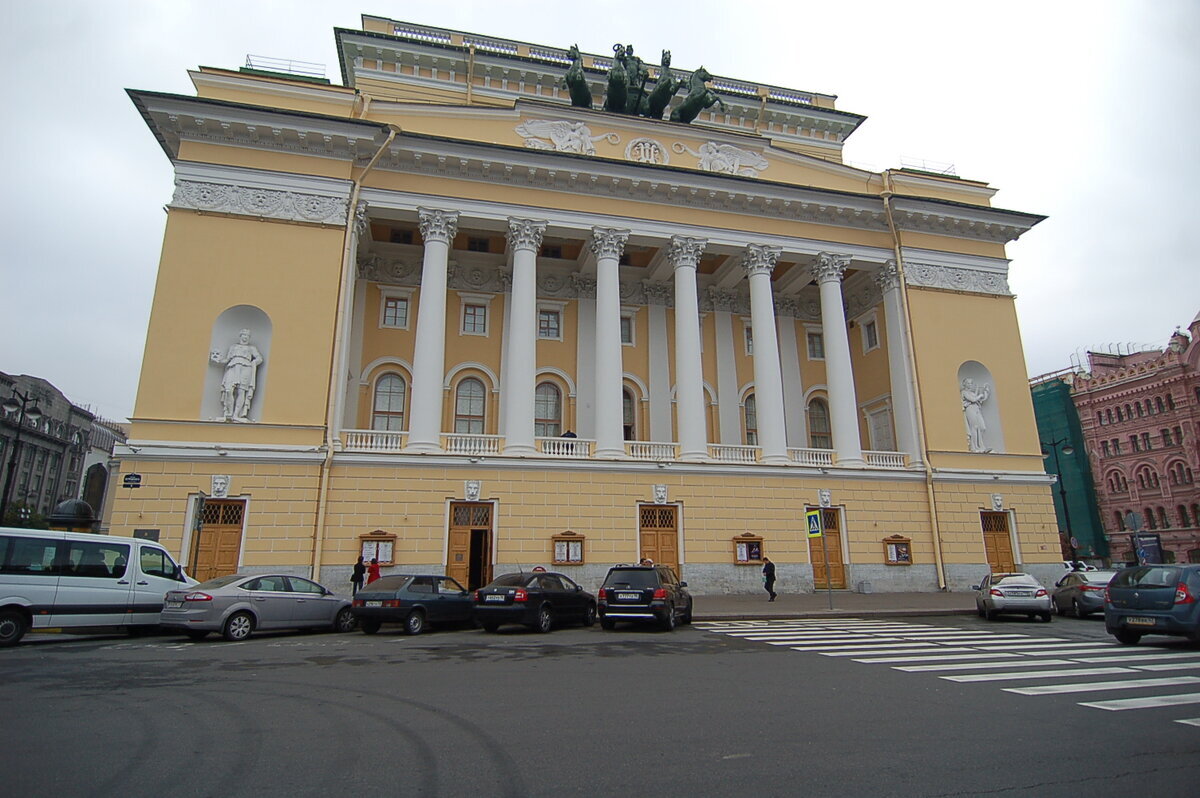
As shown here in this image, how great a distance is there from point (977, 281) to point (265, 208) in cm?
2618

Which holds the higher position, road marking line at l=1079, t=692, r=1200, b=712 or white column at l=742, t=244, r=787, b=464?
white column at l=742, t=244, r=787, b=464

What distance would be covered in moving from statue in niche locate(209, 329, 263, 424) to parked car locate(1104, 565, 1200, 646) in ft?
68.9

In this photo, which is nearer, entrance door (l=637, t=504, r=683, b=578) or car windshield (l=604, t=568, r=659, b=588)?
car windshield (l=604, t=568, r=659, b=588)

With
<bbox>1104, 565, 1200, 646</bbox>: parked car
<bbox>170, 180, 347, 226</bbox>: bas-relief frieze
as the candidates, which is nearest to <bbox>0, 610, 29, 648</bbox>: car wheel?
<bbox>170, 180, 347, 226</bbox>: bas-relief frieze

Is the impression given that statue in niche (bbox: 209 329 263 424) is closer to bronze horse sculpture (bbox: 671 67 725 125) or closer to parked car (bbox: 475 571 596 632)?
parked car (bbox: 475 571 596 632)

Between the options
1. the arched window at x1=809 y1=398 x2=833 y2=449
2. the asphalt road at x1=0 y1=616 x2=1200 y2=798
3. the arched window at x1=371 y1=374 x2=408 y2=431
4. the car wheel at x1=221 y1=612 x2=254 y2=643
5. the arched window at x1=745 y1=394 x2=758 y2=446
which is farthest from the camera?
the arched window at x1=809 y1=398 x2=833 y2=449

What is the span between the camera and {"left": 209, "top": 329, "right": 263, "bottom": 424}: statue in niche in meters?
20.3

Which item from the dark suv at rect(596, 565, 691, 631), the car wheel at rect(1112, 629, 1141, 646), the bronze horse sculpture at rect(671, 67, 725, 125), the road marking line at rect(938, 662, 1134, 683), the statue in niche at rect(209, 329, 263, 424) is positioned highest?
the bronze horse sculpture at rect(671, 67, 725, 125)

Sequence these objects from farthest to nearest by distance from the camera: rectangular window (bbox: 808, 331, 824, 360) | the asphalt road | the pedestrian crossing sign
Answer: rectangular window (bbox: 808, 331, 824, 360), the pedestrian crossing sign, the asphalt road

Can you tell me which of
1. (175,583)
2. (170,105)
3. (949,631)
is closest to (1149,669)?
(949,631)

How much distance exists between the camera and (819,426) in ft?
99.7

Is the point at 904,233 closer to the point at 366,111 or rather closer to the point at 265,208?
the point at 366,111

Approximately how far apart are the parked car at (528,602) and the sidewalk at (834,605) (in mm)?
3791

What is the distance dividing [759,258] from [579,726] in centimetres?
2236
